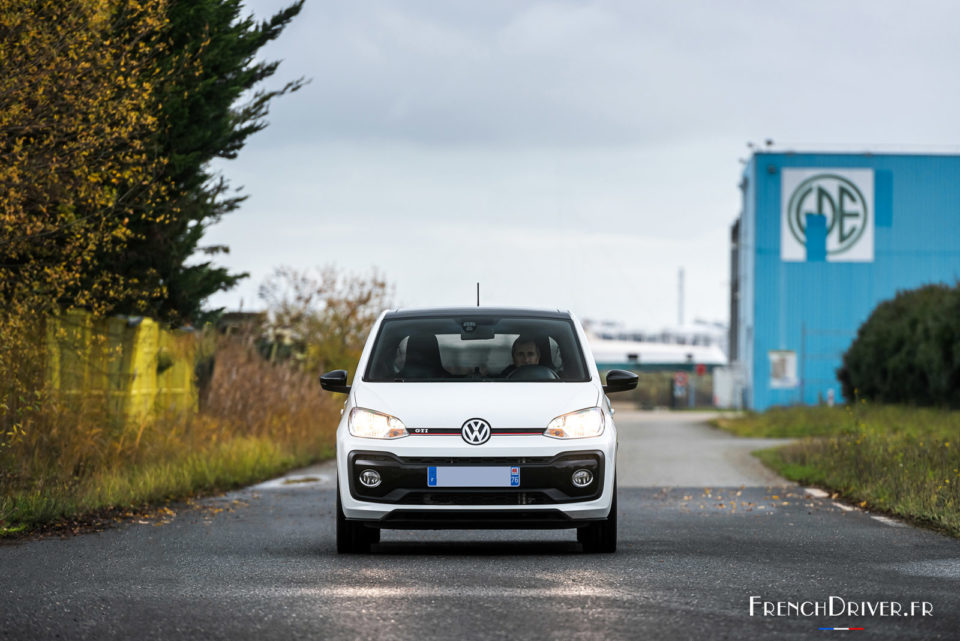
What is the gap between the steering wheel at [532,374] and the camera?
31.9 ft

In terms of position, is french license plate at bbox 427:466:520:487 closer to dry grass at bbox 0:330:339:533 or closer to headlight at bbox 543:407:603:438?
headlight at bbox 543:407:603:438

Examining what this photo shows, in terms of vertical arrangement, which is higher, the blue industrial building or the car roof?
the blue industrial building

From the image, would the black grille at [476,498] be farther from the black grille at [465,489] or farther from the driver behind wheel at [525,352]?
the driver behind wheel at [525,352]

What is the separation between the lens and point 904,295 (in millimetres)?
38688

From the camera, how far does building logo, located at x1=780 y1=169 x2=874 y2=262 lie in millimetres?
61469

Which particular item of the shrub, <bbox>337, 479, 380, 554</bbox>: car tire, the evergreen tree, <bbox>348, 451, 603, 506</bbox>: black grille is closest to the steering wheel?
<bbox>348, 451, 603, 506</bbox>: black grille

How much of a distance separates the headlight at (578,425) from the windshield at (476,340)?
426 mm

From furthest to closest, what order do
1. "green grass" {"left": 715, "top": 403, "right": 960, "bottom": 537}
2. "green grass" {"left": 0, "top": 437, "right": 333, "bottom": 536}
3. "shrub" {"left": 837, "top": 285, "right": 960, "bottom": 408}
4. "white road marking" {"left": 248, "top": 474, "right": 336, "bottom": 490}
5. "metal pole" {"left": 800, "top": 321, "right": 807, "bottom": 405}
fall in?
→ "metal pole" {"left": 800, "top": 321, "right": 807, "bottom": 405}
"shrub" {"left": 837, "top": 285, "right": 960, "bottom": 408}
"white road marking" {"left": 248, "top": 474, "right": 336, "bottom": 490}
"green grass" {"left": 715, "top": 403, "right": 960, "bottom": 537}
"green grass" {"left": 0, "top": 437, "right": 333, "bottom": 536}

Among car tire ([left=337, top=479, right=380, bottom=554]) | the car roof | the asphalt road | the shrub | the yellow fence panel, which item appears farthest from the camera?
the shrub

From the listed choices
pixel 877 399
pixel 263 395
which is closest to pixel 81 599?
pixel 263 395

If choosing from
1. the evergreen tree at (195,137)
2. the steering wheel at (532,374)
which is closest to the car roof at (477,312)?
the steering wheel at (532,374)

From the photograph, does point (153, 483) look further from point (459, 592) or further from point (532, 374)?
point (459, 592)

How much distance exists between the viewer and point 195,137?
1745 cm

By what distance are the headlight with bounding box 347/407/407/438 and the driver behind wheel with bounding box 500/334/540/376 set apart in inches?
46.1
